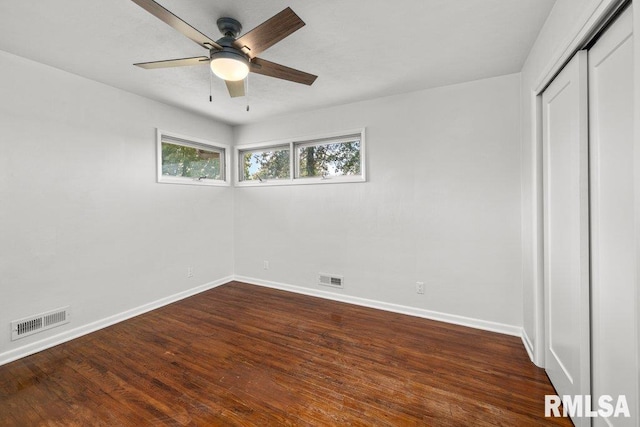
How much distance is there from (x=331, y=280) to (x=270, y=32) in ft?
9.48

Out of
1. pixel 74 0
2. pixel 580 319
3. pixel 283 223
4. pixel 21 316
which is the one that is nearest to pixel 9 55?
pixel 74 0

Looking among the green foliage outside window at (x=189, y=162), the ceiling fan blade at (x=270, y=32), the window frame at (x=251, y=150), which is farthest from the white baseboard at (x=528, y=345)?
the green foliage outside window at (x=189, y=162)

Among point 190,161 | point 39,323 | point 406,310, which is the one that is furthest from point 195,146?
point 406,310

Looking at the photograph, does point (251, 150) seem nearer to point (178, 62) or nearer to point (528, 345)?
point (178, 62)

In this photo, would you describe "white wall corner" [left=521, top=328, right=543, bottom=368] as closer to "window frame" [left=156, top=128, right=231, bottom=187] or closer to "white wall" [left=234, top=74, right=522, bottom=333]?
"white wall" [left=234, top=74, right=522, bottom=333]

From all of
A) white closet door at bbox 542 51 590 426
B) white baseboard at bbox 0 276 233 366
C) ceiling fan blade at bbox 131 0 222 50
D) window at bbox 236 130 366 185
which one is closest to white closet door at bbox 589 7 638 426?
white closet door at bbox 542 51 590 426

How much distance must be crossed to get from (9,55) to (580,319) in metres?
4.47

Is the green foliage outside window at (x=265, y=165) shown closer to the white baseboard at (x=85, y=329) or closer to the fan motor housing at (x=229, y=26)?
the white baseboard at (x=85, y=329)

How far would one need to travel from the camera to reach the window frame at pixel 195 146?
11.0ft

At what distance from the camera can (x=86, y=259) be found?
8.94ft

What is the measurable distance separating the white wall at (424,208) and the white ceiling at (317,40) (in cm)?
38

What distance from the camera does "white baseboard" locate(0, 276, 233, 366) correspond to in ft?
7.44

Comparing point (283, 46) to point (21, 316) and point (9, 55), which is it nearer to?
point (9, 55)

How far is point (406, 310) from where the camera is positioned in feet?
10.2
